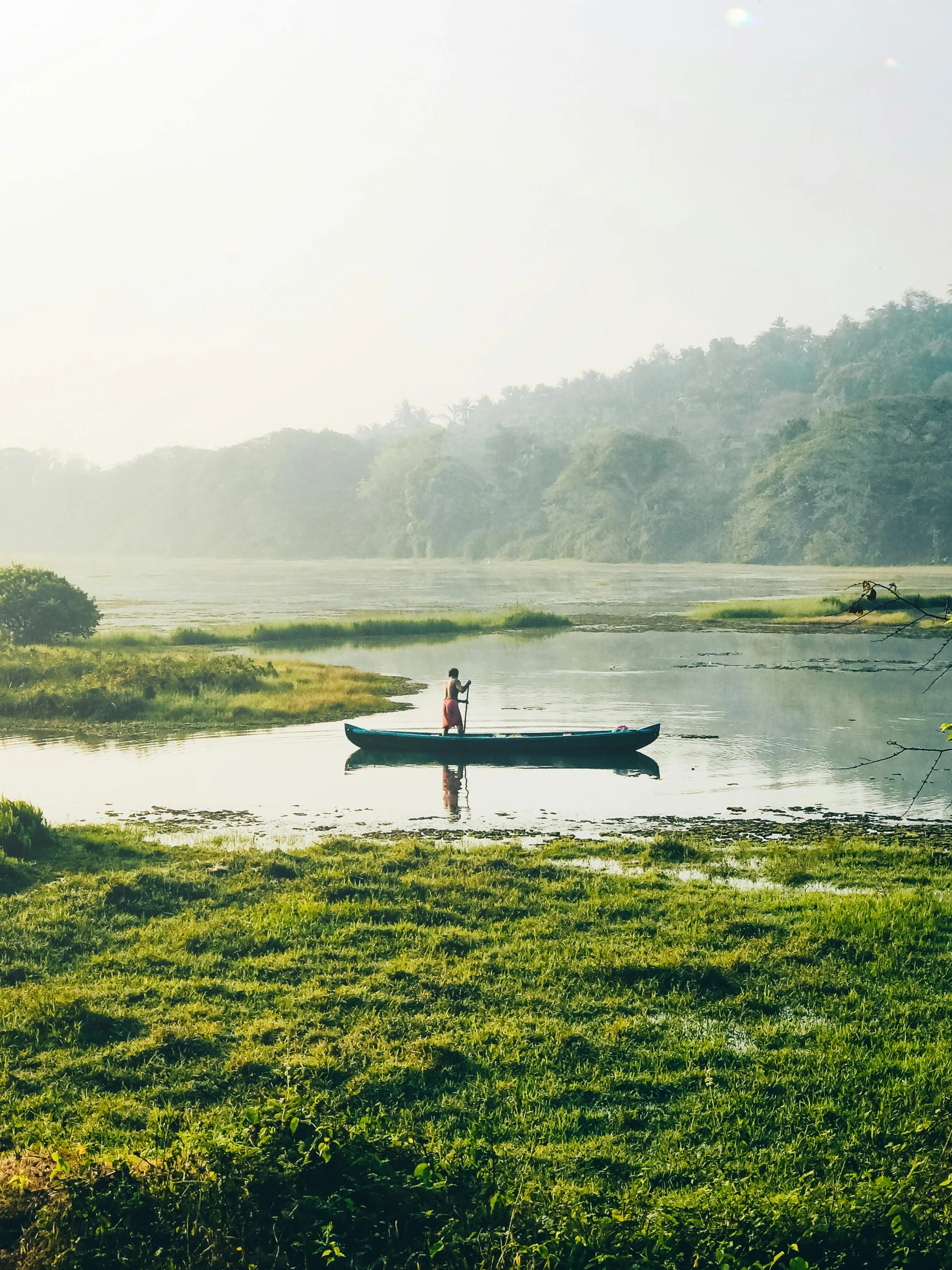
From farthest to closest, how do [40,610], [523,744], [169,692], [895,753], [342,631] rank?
[342,631] < [40,610] < [169,692] < [523,744] < [895,753]

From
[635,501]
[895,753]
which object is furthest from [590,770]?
[635,501]

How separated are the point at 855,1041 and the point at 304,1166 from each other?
14.6ft

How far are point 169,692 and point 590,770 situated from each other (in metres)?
14.5

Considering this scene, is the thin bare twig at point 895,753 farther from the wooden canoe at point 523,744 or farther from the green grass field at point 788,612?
the green grass field at point 788,612

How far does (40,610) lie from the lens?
43.1 metres

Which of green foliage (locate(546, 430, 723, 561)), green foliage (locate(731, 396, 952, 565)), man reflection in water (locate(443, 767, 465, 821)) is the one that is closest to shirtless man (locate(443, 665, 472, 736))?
man reflection in water (locate(443, 767, 465, 821))

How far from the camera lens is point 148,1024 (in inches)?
348

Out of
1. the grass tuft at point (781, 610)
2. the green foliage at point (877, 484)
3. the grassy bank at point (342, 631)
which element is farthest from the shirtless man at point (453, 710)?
the green foliage at point (877, 484)

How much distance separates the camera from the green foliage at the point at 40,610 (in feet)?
141

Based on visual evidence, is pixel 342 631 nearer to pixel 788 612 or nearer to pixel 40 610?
pixel 40 610

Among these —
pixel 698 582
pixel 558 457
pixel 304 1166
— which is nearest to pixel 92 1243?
pixel 304 1166

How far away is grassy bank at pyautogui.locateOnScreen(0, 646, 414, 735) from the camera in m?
29.9

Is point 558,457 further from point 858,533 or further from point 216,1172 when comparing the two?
point 216,1172

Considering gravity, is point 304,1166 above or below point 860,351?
below
